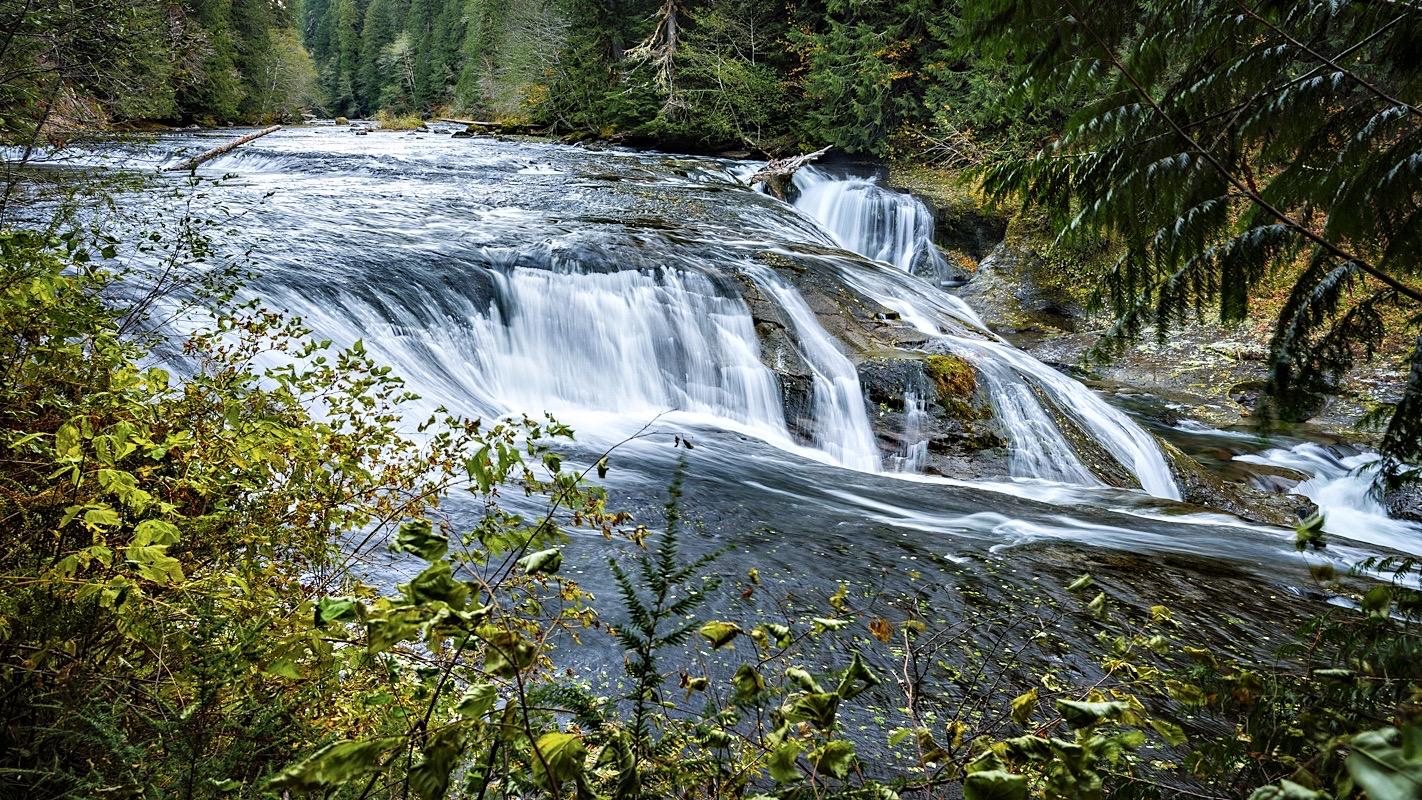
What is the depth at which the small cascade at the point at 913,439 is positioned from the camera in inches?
276

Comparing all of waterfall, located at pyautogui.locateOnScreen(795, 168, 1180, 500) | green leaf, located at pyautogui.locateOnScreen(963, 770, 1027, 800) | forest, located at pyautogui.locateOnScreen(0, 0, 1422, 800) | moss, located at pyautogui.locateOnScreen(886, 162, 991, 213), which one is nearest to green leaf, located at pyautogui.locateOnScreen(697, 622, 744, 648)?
forest, located at pyautogui.locateOnScreen(0, 0, 1422, 800)

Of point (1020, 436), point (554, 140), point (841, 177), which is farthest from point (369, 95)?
point (1020, 436)

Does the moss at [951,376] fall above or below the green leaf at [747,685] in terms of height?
above

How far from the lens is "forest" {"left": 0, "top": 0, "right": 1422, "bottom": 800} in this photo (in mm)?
1562

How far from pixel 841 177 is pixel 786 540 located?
1517 cm

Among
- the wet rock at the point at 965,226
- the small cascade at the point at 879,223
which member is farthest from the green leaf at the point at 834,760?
the wet rock at the point at 965,226

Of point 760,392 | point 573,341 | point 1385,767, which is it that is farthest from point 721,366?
point 1385,767

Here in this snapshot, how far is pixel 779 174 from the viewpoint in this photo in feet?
58.3

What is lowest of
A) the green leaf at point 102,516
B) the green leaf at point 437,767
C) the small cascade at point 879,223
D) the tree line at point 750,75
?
the green leaf at point 437,767

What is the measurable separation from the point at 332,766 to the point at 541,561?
376mm

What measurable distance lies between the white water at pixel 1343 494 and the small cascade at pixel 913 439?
3.36 metres

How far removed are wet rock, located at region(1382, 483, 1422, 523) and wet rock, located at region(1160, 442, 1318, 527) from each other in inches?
33.1

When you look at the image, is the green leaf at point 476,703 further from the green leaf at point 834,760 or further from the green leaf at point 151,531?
the green leaf at point 151,531

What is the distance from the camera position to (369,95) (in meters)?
65.8
